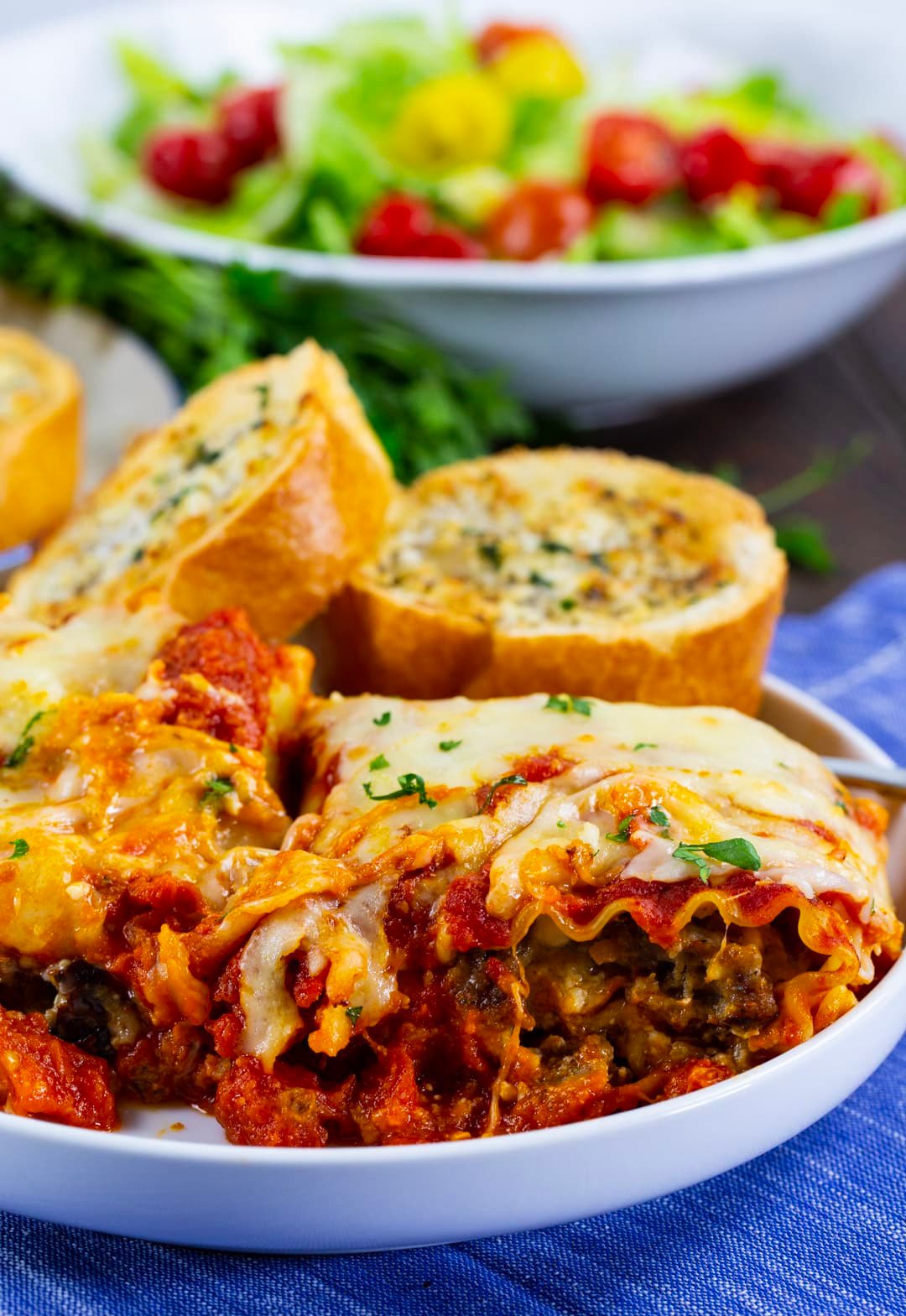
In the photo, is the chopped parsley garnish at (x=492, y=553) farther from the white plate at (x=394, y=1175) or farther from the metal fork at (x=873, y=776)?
the white plate at (x=394, y=1175)

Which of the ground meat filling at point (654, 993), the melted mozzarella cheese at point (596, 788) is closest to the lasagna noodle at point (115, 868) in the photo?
the melted mozzarella cheese at point (596, 788)

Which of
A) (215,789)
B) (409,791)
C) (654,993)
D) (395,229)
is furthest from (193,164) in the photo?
(654,993)

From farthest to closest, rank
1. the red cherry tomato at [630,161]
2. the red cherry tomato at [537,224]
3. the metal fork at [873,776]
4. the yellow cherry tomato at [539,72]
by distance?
1. the yellow cherry tomato at [539,72]
2. the red cherry tomato at [630,161]
3. the red cherry tomato at [537,224]
4. the metal fork at [873,776]

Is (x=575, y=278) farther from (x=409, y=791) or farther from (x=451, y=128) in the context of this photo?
(x=409, y=791)

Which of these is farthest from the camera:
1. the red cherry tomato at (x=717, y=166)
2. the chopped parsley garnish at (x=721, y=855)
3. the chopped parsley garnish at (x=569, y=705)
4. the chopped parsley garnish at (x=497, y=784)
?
the red cherry tomato at (x=717, y=166)

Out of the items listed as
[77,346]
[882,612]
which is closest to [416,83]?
[77,346]

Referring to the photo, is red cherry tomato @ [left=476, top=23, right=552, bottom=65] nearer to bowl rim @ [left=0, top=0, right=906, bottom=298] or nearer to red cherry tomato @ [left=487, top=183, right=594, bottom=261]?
red cherry tomato @ [left=487, top=183, right=594, bottom=261]
